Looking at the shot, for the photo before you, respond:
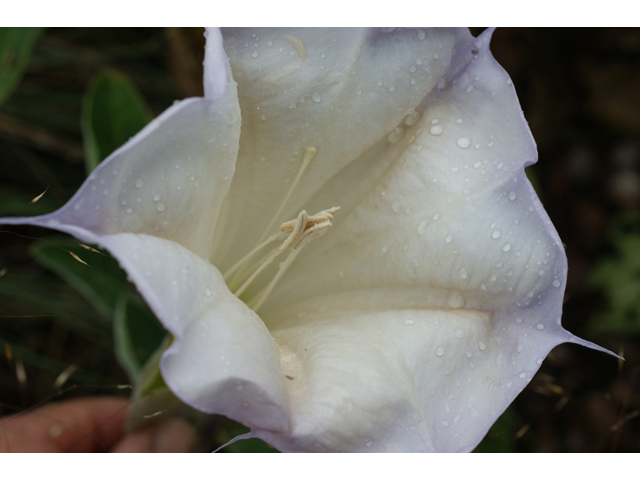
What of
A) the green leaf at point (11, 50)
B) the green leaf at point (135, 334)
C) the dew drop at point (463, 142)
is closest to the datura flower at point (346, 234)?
the dew drop at point (463, 142)

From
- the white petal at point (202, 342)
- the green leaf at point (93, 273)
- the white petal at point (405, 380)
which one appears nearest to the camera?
the white petal at point (202, 342)

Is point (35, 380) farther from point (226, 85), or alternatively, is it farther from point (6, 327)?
point (226, 85)

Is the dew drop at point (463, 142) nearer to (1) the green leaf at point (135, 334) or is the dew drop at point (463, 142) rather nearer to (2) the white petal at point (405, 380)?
(2) the white petal at point (405, 380)

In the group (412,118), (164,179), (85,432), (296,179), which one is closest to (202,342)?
(164,179)

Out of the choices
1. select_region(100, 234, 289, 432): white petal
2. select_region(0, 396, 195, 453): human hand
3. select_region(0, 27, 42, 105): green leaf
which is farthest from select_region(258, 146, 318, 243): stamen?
select_region(0, 27, 42, 105): green leaf

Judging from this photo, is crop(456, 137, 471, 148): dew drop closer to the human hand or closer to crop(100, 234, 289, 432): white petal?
crop(100, 234, 289, 432): white petal
